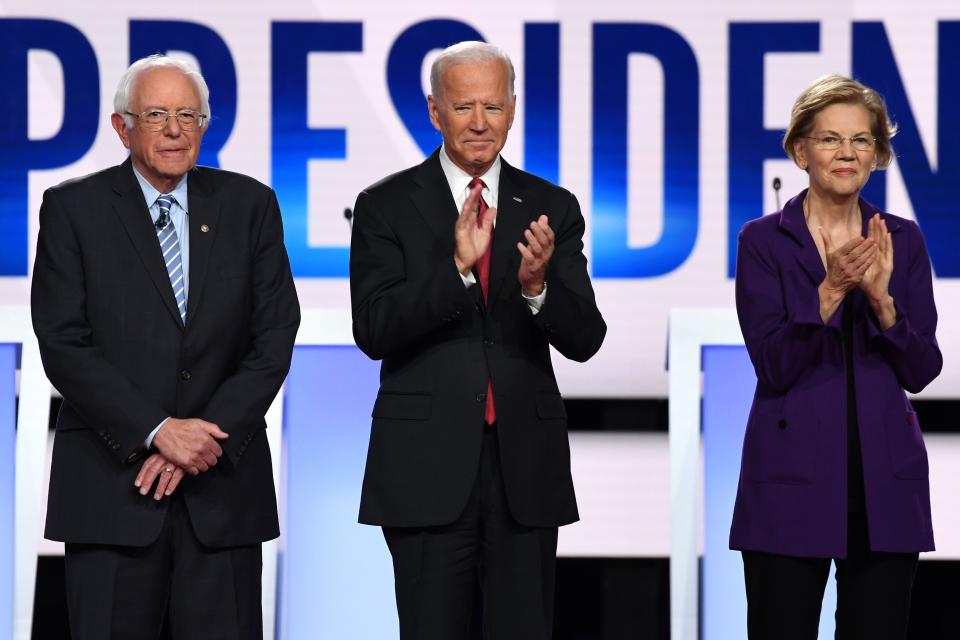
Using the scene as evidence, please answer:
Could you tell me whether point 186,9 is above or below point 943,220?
above

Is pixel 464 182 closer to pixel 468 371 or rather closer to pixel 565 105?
pixel 468 371

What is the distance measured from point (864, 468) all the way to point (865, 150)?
64 cm

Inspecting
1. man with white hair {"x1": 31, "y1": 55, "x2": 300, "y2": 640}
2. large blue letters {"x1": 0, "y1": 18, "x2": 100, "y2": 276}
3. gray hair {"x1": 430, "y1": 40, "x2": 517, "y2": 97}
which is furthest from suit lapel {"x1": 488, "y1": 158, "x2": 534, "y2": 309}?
large blue letters {"x1": 0, "y1": 18, "x2": 100, "y2": 276}

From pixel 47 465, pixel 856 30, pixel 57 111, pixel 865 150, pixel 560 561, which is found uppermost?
pixel 856 30

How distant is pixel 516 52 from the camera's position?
187 inches

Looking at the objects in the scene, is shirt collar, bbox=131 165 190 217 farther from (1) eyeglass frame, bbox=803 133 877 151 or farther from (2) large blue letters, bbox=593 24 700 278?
(2) large blue letters, bbox=593 24 700 278

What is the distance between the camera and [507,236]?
2840 millimetres

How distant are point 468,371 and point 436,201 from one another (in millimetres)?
365

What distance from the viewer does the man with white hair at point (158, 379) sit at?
271cm

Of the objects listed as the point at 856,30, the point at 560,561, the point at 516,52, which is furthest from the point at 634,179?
the point at 560,561

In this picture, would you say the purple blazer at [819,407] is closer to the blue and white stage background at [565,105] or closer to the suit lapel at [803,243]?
the suit lapel at [803,243]

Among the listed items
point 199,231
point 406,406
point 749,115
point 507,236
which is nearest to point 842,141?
point 507,236

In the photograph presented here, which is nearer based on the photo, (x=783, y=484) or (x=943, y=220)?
(x=783, y=484)

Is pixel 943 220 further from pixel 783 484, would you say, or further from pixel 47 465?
pixel 47 465
